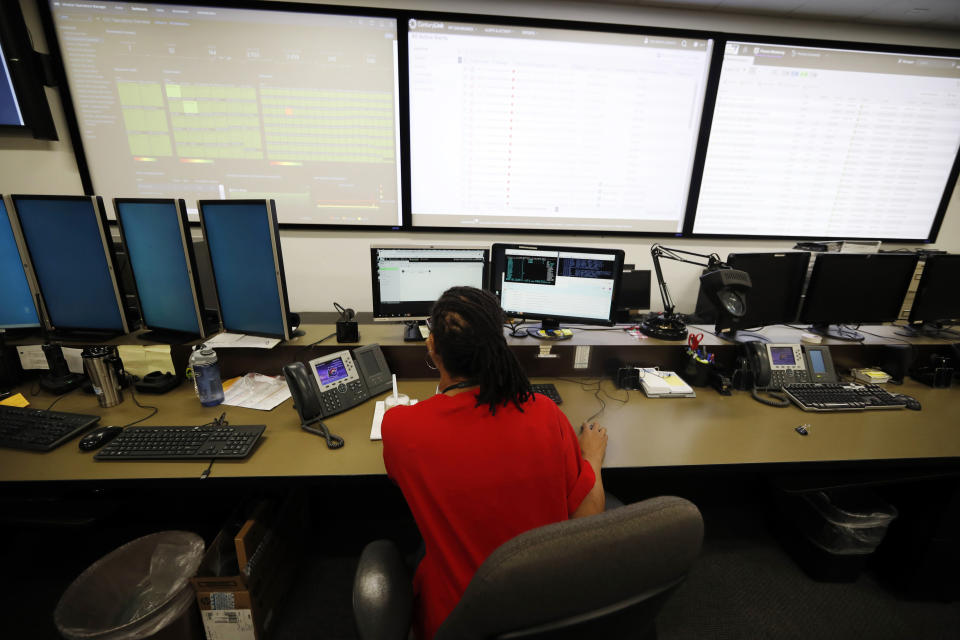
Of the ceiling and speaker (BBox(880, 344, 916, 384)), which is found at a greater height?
the ceiling

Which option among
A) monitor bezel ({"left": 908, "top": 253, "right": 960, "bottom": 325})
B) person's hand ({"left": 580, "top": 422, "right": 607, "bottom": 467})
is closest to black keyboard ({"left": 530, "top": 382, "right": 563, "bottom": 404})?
person's hand ({"left": 580, "top": 422, "right": 607, "bottom": 467})

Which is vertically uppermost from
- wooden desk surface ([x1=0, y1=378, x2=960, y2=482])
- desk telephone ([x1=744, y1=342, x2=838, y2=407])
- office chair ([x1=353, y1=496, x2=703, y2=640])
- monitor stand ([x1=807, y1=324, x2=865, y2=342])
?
office chair ([x1=353, y1=496, x2=703, y2=640])

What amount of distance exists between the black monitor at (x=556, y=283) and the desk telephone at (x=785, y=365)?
65cm

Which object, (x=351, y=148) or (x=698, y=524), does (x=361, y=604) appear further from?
(x=351, y=148)

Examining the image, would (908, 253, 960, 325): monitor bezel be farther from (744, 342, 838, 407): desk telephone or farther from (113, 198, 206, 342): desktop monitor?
(113, 198, 206, 342): desktop monitor

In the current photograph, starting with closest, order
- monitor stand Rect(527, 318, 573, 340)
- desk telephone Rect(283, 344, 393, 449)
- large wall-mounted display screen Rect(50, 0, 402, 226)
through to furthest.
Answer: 1. desk telephone Rect(283, 344, 393, 449)
2. monitor stand Rect(527, 318, 573, 340)
3. large wall-mounted display screen Rect(50, 0, 402, 226)

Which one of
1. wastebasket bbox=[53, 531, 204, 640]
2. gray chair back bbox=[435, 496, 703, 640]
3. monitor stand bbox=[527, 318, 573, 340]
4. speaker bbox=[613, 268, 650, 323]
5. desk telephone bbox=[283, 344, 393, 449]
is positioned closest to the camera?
gray chair back bbox=[435, 496, 703, 640]

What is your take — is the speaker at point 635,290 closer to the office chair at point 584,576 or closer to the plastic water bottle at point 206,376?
the office chair at point 584,576

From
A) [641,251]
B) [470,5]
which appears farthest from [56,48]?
[641,251]

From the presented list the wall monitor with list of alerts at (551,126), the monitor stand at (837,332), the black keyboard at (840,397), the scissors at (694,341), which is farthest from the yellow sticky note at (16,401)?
the monitor stand at (837,332)

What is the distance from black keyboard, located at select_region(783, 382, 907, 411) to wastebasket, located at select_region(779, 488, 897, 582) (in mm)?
332

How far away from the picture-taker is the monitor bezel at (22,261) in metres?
1.46

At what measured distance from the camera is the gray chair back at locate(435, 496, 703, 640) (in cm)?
50

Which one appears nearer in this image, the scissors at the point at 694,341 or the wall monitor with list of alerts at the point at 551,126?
the scissors at the point at 694,341
